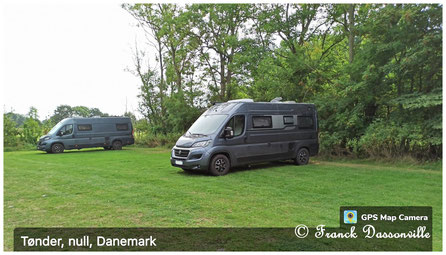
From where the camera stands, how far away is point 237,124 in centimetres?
1045

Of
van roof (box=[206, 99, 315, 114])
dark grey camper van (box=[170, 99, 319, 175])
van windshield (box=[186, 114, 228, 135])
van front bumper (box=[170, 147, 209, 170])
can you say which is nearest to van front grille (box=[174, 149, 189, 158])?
dark grey camper van (box=[170, 99, 319, 175])

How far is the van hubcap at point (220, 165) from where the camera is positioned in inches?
384

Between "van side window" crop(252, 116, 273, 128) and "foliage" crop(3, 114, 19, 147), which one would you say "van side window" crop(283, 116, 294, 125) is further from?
"foliage" crop(3, 114, 19, 147)

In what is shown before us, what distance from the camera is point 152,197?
6738 mm

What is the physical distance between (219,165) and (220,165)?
33mm

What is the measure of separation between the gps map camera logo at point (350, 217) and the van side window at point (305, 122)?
22.8 ft

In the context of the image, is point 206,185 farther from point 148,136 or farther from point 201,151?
point 148,136

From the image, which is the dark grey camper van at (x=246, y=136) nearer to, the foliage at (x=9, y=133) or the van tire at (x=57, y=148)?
the van tire at (x=57, y=148)

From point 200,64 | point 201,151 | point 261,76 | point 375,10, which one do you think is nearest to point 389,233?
point 201,151

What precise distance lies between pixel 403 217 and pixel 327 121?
941 centimetres

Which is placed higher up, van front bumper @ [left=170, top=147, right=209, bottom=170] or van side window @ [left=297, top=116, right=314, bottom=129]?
van side window @ [left=297, top=116, right=314, bottom=129]

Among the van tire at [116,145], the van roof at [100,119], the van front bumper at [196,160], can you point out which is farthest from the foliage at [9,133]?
the van front bumper at [196,160]

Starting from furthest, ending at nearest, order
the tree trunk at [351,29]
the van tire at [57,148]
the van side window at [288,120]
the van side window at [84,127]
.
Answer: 1. the van side window at [84,127]
2. the van tire at [57,148]
3. the tree trunk at [351,29]
4. the van side window at [288,120]

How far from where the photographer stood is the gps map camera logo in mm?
5005
